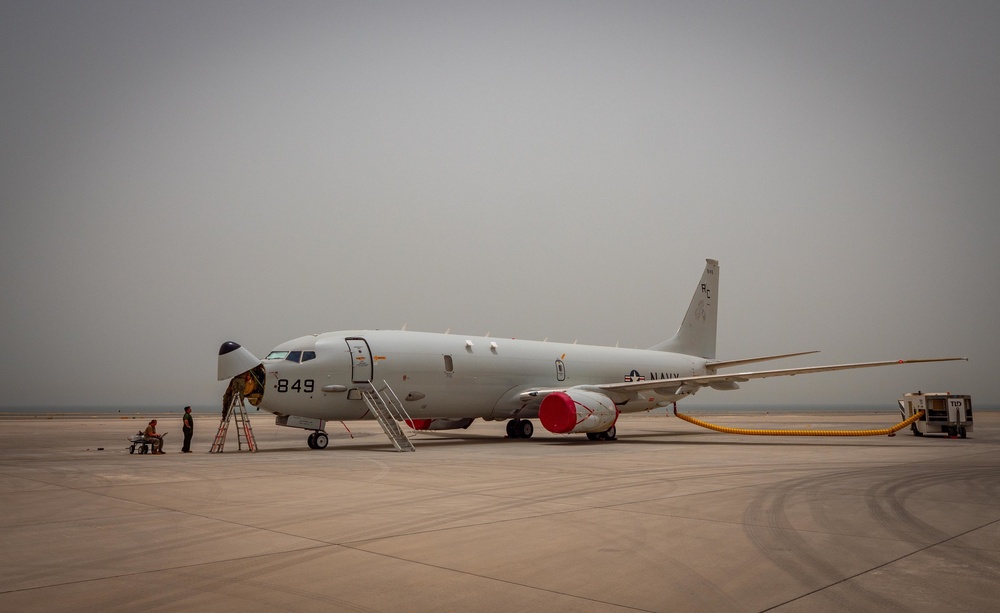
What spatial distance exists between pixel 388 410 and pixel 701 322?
56.6 feet

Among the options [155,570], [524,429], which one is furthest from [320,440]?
[155,570]

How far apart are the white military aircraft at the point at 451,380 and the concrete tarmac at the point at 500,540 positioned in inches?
230

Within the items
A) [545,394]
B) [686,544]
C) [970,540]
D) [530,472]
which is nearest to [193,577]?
[686,544]

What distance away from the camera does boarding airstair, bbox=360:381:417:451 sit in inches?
694

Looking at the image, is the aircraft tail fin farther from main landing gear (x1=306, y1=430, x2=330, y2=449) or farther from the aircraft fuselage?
main landing gear (x1=306, y1=430, x2=330, y2=449)

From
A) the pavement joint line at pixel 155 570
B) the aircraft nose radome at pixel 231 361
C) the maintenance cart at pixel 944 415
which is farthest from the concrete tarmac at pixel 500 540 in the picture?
the maintenance cart at pixel 944 415

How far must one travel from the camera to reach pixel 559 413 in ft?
65.4

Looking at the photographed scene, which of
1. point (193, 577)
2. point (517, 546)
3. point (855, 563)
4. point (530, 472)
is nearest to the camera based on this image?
point (193, 577)

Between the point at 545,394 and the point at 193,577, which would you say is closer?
the point at 193,577

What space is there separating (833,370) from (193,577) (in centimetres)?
1886

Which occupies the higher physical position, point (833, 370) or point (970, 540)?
point (833, 370)

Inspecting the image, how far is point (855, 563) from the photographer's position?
5.16 m

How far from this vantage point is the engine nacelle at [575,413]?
64.8ft

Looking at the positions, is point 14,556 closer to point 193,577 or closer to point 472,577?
point 193,577
